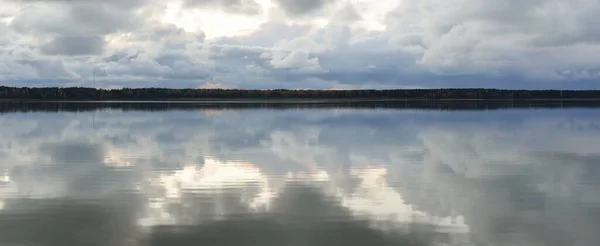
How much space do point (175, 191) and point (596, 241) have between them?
1089cm

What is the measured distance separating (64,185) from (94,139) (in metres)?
17.2

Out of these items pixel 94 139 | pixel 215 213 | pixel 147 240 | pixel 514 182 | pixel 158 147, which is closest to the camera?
pixel 147 240

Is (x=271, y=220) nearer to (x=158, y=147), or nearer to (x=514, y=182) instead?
(x=514, y=182)

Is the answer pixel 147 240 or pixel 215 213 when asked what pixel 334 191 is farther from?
pixel 147 240

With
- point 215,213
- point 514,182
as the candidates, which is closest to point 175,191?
point 215,213

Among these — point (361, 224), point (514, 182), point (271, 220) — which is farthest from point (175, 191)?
point (514, 182)

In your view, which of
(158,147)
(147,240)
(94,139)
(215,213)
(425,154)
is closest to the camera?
(147,240)

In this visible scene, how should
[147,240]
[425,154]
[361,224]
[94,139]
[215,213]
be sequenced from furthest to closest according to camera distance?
1. [94,139]
2. [425,154]
3. [215,213]
4. [361,224]
5. [147,240]

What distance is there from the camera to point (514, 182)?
17.5m

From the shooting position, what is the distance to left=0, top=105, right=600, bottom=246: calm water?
38.0 ft

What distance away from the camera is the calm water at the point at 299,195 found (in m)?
11.6

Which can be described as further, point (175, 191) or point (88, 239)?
point (175, 191)

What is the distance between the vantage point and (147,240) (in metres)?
11.1

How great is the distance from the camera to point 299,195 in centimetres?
1538
